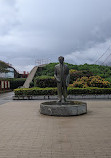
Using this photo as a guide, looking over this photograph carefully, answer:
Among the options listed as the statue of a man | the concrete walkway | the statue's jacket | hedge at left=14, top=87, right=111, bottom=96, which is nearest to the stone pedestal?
the statue of a man

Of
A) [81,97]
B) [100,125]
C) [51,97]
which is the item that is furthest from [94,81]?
[100,125]

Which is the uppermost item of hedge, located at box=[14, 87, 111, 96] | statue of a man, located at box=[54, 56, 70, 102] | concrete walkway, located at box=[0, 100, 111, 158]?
statue of a man, located at box=[54, 56, 70, 102]

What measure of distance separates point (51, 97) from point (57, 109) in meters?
7.24

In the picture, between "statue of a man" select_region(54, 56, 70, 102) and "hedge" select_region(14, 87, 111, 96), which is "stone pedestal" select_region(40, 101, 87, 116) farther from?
A: "hedge" select_region(14, 87, 111, 96)

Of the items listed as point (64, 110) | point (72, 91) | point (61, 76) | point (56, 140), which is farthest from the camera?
point (72, 91)

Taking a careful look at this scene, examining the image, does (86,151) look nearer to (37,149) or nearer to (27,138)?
(37,149)

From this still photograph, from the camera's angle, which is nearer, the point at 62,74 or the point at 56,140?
the point at 56,140

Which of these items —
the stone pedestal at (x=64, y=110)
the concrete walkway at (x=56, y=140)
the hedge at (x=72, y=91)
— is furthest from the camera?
the hedge at (x=72, y=91)

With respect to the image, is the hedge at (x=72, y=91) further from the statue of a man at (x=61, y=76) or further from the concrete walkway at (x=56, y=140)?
the concrete walkway at (x=56, y=140)

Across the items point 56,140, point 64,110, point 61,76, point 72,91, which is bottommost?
point 56,140

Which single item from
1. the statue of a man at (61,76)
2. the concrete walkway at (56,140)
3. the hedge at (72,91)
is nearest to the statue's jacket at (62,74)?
the statue of a man at (61,76)

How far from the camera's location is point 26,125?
5605 millimetres

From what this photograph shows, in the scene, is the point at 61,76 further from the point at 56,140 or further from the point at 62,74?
the point at 56,140

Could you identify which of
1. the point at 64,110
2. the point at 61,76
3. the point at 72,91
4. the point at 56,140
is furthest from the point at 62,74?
the point at 72,91
